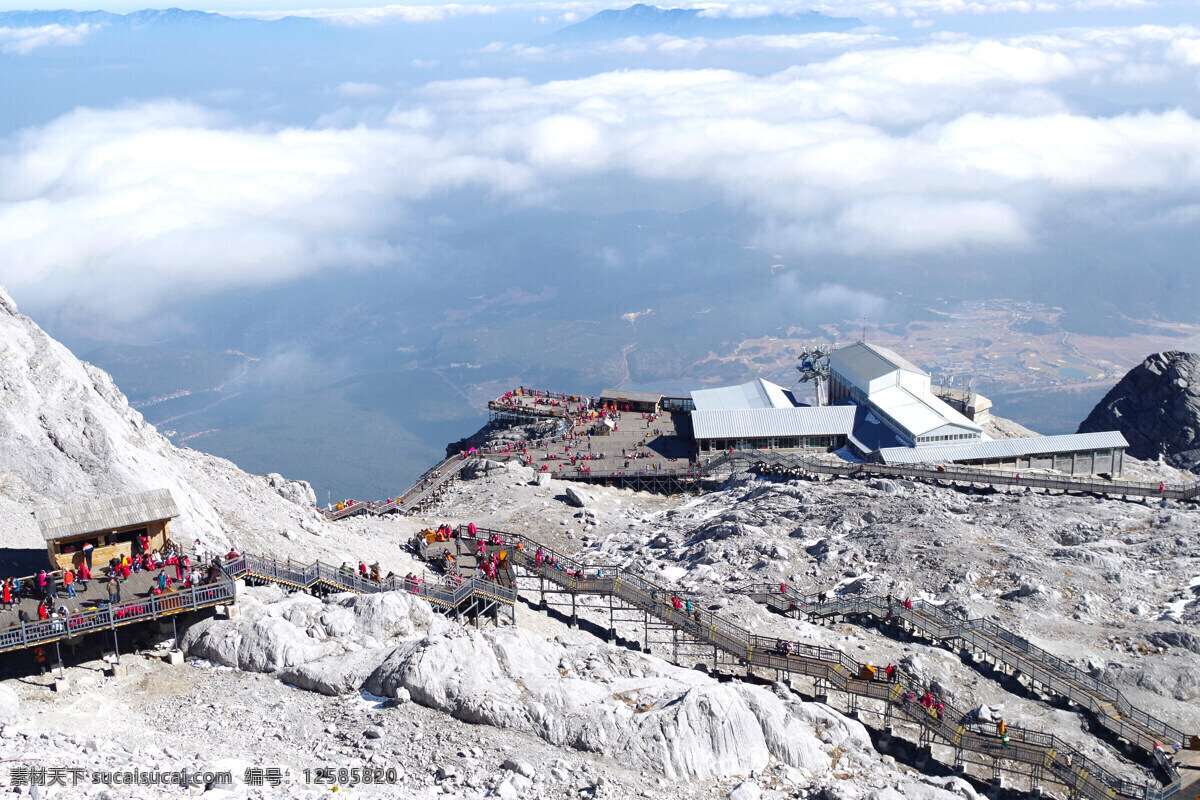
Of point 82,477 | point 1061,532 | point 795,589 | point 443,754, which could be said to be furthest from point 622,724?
point 1061,532

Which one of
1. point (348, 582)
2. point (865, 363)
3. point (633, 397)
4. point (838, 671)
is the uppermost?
point (348, 582)

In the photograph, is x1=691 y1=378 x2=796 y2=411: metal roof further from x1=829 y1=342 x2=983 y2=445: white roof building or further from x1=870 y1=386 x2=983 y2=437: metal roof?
x1=870 y1=386 x2=983 y2=437: metal roof

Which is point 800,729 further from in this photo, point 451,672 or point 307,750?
point 307,750

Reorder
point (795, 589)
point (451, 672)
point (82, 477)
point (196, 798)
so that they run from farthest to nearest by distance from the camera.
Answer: point (795, 589) → point (82, 477) → point (451, 672) → point (196, 798)

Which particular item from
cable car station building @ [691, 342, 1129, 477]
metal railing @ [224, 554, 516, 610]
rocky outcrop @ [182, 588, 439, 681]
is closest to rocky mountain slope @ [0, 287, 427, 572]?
metal railing @ [224, 554, 516, 610]

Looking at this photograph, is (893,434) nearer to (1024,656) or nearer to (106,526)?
(1024,656)

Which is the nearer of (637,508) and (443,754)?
(443,754)

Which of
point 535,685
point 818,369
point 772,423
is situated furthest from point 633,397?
point 535,685
